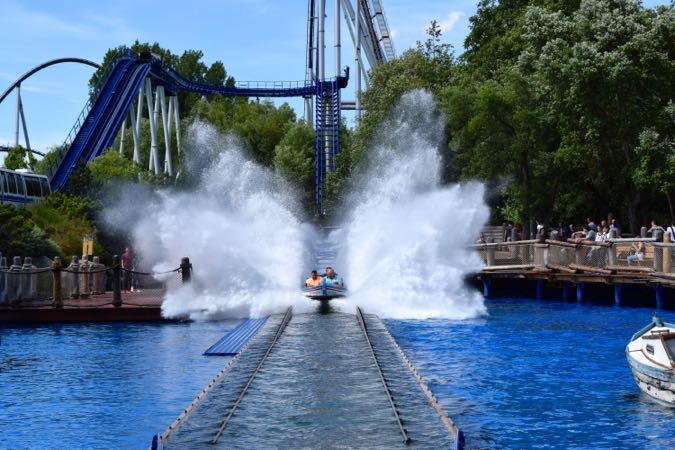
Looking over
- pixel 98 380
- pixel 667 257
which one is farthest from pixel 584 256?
pixel 98 380

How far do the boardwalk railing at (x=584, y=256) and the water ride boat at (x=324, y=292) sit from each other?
11705 mm

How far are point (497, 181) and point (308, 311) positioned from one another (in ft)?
71.1

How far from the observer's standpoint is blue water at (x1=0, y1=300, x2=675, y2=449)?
1947cm

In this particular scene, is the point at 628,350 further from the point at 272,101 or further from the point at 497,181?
the point at 272,101

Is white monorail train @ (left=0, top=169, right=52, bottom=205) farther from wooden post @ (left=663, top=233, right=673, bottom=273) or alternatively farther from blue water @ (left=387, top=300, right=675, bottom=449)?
wooden post @ (left=663, top=233, right=673, bottom=273)

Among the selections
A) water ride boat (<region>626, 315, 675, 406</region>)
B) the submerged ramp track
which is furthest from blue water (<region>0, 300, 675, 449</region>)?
the submerged ramp track

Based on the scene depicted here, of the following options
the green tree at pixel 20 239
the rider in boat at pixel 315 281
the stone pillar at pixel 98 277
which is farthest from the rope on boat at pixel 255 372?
the green tree at pixel 20 239

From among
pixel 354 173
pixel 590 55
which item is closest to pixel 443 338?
pixel 590 55

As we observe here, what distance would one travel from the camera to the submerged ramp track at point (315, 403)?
1673 centimetres

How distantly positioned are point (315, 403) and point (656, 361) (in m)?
7.26

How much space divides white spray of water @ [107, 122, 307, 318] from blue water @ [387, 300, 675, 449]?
640 centimetres

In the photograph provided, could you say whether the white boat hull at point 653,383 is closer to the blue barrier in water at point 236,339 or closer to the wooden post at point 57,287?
the blue barrier in water at point 236,339

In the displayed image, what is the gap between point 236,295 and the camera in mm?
40656

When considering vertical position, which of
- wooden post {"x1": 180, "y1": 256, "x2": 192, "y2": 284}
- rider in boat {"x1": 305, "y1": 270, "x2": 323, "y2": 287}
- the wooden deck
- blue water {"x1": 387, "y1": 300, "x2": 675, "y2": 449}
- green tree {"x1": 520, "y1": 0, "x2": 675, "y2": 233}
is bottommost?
blue water {"x1": 387, "y1": 300, "x2": 675, "y2": 449}
